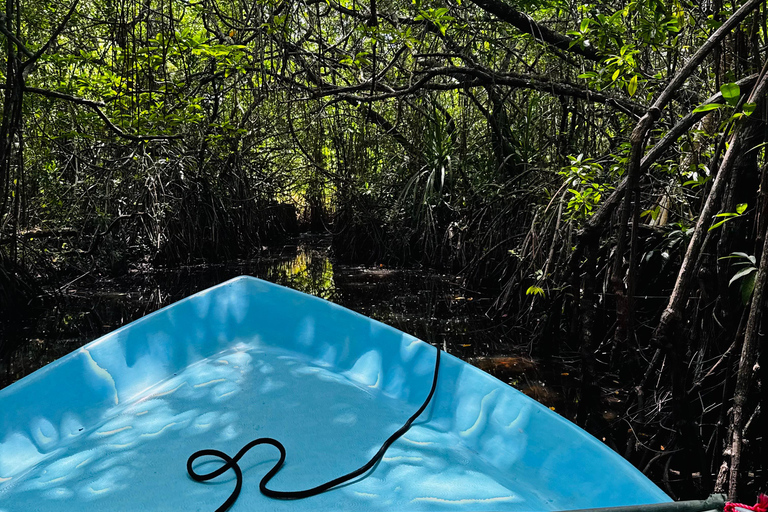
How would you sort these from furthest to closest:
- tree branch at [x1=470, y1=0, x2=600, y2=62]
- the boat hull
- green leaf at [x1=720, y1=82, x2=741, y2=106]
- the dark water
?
tree branch at [x1=470, y1=0, x2=600, y2=62], the dark water, the boat hull, green leaf at [x1=720, y1=82, x2=741, y2=106]

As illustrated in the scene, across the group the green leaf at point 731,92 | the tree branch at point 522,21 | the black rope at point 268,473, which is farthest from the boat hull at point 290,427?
the tree branch at point 522,21

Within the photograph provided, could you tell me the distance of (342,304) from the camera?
16.0 feet

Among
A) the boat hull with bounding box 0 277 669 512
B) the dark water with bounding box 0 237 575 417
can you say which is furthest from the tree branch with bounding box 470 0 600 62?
the boat hull with bounding box 0 277 669 512

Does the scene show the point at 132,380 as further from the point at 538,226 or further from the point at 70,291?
the point at 70,291

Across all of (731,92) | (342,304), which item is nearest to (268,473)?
(731,92)

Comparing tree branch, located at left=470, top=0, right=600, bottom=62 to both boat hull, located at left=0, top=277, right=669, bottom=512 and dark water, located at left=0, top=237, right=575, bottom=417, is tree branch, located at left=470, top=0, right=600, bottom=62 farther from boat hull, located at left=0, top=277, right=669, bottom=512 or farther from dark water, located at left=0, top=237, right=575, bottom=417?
boat hull, located at left=0, top=277, right=669, bottom=512

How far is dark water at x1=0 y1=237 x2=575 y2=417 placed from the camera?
3330mm

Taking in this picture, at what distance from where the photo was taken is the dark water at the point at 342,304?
3.33 m

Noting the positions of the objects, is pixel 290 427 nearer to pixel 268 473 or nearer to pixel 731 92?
pixel 268 473

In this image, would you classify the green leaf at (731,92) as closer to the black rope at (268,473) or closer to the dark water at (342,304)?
the black rope at (268,473)

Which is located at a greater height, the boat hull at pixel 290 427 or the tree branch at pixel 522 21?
the tree branch at pixel 522 21

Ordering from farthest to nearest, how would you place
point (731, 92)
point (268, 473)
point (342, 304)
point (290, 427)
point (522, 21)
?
1. point (342, 304)
2. point (522, 21)
3. point (290, 427)
4. point (268, 473)
5. point (731, 92)

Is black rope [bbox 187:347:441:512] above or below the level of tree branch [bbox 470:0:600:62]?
below

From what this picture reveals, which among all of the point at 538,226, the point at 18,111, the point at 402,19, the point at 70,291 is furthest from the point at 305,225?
the point at 18,111
